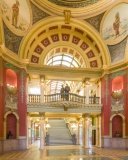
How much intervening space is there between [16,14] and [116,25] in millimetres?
9855

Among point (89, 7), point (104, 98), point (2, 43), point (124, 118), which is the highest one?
point (89, 7)

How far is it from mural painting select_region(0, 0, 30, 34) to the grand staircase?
14.0 meters

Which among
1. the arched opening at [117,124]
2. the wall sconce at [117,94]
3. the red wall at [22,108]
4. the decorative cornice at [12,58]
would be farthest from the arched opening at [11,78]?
the arched opening at [117,124]

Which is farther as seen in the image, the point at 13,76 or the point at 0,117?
the point at 13,76

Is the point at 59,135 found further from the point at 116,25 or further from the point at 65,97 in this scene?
the point at 116,25

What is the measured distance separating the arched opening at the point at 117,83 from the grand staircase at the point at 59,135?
9182mm

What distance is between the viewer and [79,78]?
19.1 m

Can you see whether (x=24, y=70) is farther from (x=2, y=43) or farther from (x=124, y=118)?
(x=124, y=118)

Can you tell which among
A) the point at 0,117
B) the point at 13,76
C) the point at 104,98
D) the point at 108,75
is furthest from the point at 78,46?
the point at 0,117

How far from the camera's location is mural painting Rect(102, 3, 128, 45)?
52.8 ft

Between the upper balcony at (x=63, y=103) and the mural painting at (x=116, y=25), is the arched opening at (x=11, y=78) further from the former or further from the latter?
the mural painting at (x=116, y=25)

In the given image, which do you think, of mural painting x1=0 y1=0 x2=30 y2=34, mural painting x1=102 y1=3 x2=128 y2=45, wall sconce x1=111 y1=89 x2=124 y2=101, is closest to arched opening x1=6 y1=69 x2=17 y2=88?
mural painting x1=0 y1=0 x2=30 y2=34

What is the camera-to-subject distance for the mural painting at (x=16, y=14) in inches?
550

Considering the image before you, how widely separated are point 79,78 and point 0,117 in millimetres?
9544
